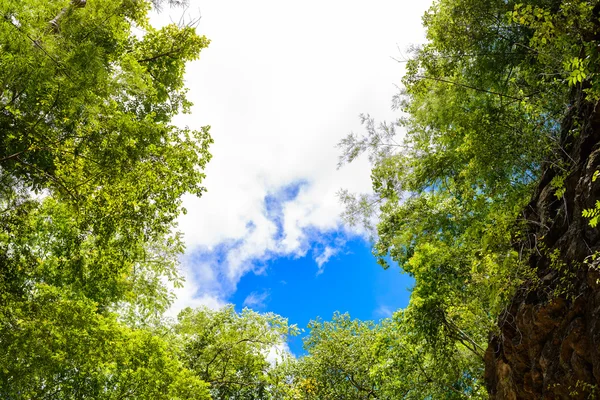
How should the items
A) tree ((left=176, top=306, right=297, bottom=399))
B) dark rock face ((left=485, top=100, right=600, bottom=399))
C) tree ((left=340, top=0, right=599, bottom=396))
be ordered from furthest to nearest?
tree ((left=176, top=306, right=297, bottom=399)), tree ((left=340, top=0, right=599, bottom=396)), dark rock face ((left=485, top=100, right=600, bottom=399))

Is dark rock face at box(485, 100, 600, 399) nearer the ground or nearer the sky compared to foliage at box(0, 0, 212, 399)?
nearer the ground

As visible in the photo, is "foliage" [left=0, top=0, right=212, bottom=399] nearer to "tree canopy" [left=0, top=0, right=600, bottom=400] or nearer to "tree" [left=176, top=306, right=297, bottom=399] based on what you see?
"tree canopy" [left=0, top=0, right=600, bottom=400]

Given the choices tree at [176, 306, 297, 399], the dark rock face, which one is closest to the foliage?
tree at [176, 306, 297, 399]

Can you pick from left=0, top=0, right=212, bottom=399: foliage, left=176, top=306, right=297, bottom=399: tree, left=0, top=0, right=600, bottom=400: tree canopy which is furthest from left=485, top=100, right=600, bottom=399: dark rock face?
left=176, top=306, right=297, bottom=399: tree

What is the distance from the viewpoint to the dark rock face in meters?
5.91

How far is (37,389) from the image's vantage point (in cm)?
1028

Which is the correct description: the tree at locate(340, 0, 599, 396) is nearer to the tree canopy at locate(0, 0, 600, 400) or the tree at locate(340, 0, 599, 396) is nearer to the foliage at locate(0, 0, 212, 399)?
the tree canopy at locate(0, 0, 600, 400)

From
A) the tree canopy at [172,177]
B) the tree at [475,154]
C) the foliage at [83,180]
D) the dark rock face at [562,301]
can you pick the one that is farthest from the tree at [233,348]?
the dark rock face at [562,301]

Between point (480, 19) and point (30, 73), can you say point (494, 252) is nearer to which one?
point (480, 19)

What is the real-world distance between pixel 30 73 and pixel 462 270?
10.8 metres

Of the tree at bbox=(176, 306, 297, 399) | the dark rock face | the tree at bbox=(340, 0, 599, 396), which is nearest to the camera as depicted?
the dark rock face

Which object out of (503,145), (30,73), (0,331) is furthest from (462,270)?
(0,331)

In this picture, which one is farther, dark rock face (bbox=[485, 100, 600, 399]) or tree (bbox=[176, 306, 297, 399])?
tree (bbox=[176, 306, 297, 399])

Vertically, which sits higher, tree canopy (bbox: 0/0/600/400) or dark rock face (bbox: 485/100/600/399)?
tree canopy (bbox: 0/0/600/400)
